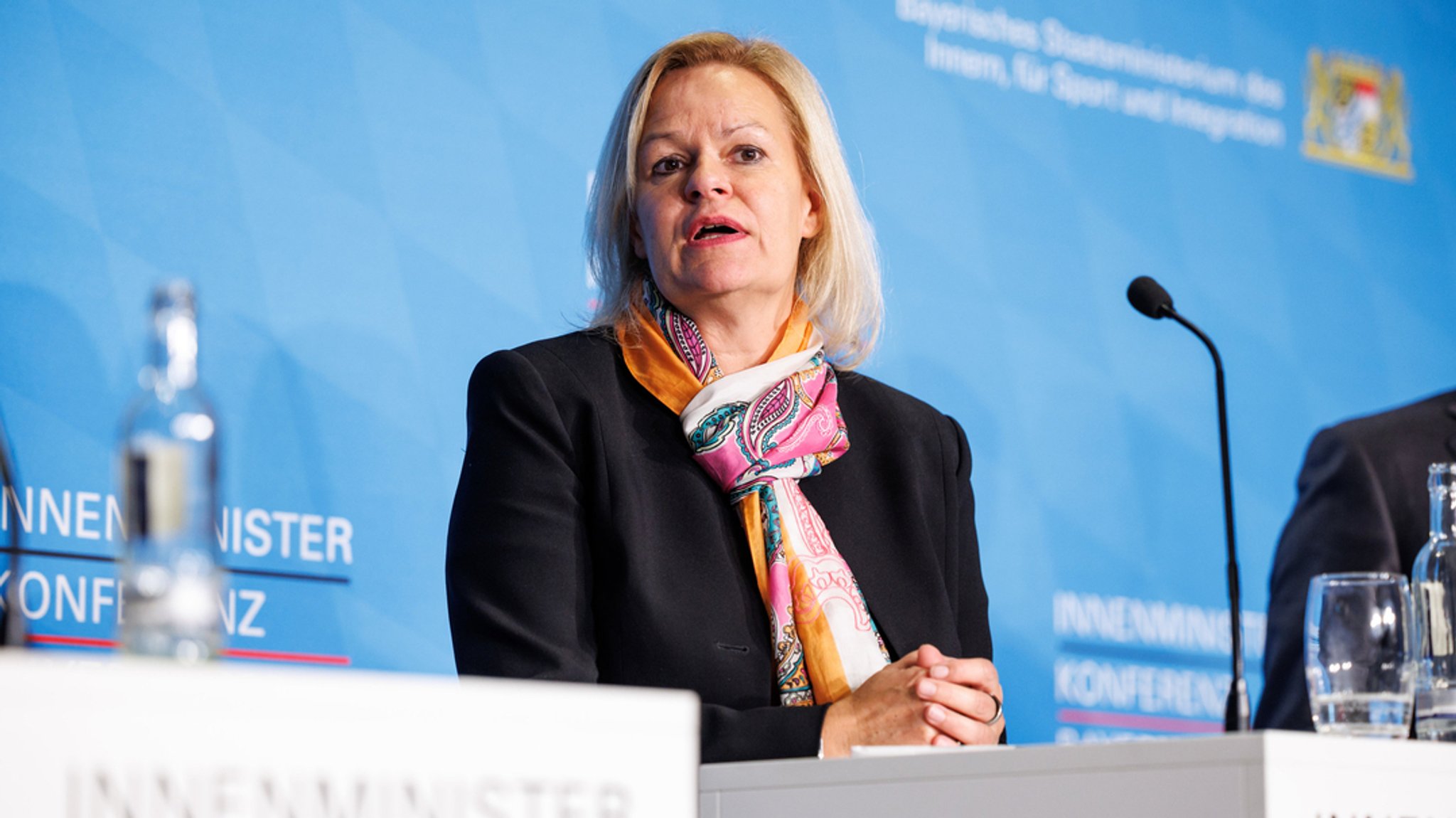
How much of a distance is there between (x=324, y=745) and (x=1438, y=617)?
1531 mm

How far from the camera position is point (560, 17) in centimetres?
350

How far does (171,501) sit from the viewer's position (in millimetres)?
1190

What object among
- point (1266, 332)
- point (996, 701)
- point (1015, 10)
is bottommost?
point (996, 701)

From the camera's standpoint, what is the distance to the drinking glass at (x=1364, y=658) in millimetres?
1970

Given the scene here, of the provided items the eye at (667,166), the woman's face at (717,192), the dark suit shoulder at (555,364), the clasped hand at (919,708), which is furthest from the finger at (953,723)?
the eye at (667,166)

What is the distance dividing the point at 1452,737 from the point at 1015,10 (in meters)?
2.54

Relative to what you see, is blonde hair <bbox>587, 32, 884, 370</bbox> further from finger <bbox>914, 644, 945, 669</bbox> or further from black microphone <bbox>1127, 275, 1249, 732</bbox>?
finger <bbox>914, 644, 945, 669</bbox>

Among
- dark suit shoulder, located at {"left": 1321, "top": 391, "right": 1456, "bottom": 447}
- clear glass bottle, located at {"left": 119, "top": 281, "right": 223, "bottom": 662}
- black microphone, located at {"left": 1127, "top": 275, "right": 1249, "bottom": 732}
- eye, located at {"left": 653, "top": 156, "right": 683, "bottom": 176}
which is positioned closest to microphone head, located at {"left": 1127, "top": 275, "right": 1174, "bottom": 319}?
black microphone, located at {"left": 1127, "top": 275, "right": 1249, "bottom": 732}

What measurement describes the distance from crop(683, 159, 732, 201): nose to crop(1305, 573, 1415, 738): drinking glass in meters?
1.15

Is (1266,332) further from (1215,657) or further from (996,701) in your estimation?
(996,701)

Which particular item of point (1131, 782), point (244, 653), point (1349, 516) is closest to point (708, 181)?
point (244, 653)

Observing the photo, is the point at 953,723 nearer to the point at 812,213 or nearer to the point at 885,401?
the point at 885,401

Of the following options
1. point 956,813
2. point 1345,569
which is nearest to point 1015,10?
point 1345,569

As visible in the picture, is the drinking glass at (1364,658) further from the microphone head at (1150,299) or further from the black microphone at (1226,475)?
the microphone head at (1150,299)
